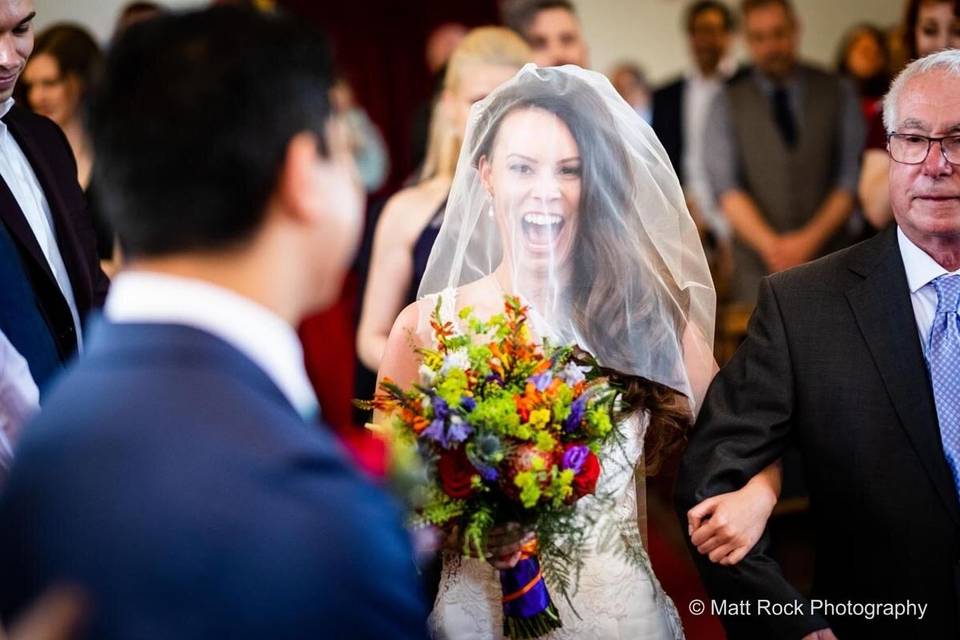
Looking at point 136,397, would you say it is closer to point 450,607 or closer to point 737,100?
point 450,607

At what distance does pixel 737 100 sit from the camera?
600 cm

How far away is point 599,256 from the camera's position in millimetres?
2756

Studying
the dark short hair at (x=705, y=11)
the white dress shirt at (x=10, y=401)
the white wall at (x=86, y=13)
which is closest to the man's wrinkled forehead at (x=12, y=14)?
the white dress shirt at (x=10, y=401)

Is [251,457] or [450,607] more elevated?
[251,457]

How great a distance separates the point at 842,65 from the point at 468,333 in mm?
6904

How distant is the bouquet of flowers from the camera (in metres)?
2.19

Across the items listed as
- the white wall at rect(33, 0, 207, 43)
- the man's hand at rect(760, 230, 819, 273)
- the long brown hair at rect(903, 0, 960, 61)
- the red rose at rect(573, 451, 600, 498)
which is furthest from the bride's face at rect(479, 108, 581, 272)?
the white wall at rect(33, 0, 207, 43)

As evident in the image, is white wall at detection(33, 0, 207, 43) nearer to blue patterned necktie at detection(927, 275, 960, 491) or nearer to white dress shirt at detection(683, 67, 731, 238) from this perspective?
white dress shirt at detection(683, 67, 731, 238)

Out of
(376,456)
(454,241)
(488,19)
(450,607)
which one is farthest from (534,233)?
(488,19)

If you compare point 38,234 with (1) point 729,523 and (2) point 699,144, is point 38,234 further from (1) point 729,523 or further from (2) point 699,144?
(2) point 699,144

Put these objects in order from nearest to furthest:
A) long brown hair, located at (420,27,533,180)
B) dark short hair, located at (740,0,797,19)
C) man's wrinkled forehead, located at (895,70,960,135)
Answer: man's wrinkled forehead, located at (895,70,960,135) → long brown hair, located at (420,27,533,180) → dark short hair, located at (740,0,797,19)

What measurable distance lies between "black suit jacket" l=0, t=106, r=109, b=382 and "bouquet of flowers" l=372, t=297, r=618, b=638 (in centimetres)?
88

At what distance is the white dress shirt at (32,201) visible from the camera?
9.37 feet

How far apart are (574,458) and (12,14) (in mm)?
1689
